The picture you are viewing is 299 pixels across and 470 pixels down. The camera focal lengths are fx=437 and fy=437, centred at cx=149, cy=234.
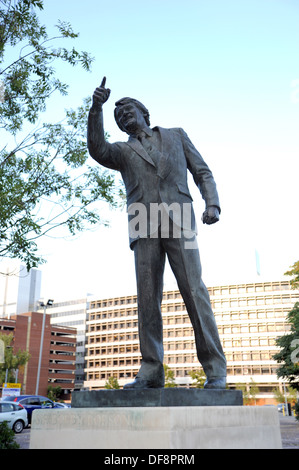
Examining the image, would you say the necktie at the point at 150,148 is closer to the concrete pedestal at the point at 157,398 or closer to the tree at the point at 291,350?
the concrete pedestal at the point at 157,398

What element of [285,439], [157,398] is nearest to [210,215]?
[157,398]

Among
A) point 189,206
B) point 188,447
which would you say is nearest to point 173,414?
point 188,447

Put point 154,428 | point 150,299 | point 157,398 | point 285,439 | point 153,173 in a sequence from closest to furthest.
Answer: point 154,428 < point 157,398 < point 150,299 < point 153,173 < point 285,439

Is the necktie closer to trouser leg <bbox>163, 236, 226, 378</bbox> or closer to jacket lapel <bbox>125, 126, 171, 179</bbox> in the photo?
jacket lapel <bbox>125, 126, 171, 179</bbox>

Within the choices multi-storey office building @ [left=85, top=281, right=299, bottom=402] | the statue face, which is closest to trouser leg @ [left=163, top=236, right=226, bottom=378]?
the statue face

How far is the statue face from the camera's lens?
13.3 ft

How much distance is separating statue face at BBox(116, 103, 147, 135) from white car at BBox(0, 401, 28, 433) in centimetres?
1850

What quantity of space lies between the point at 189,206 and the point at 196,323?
101cm

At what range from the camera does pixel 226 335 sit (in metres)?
75.3

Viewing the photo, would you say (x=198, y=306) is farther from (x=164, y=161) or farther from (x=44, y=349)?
(x=44, y=349)

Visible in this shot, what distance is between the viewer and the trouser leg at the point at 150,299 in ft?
11.4

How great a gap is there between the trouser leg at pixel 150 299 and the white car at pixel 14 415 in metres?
18.2

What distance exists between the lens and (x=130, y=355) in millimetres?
80562

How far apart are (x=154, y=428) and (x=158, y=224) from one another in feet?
5.37
